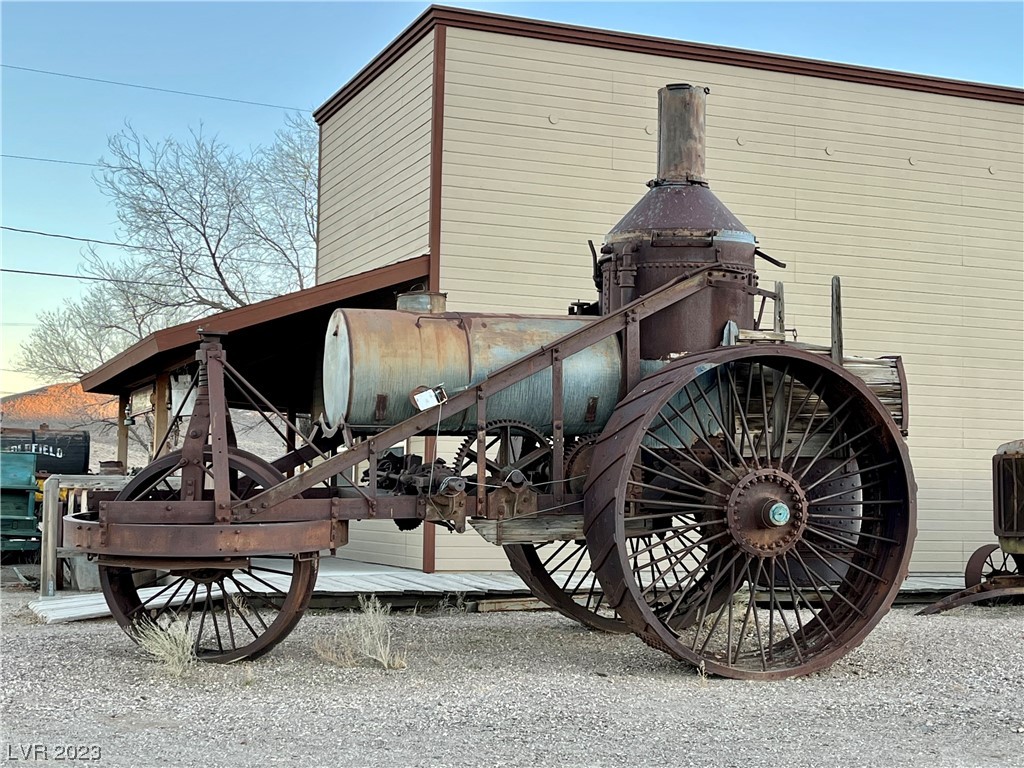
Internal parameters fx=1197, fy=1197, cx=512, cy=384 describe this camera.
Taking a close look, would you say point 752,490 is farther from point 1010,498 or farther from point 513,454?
point 1010,498

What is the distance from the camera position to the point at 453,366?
25.1 ft

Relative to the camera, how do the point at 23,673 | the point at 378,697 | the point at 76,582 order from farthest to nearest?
1. the point at 76,582
2. the point at 23,673
3. the point at 378,697

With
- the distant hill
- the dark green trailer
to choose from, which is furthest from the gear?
the distant hill

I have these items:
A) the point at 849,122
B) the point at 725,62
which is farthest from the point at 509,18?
the point at 849,122

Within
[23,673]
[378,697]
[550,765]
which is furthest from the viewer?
[23,673]

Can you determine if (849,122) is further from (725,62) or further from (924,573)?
(924,573)

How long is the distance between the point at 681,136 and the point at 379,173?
22.3 feet

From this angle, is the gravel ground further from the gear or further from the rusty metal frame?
the gear

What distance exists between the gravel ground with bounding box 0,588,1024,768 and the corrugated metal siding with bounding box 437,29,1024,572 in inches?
212

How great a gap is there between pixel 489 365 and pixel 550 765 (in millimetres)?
3069

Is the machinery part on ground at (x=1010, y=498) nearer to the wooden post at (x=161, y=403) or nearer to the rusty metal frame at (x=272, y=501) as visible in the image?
the rusty metal frame at (x=272, y=501)

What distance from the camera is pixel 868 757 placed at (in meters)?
5.44

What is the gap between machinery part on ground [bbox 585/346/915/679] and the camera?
7133mm

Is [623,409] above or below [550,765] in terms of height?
above
